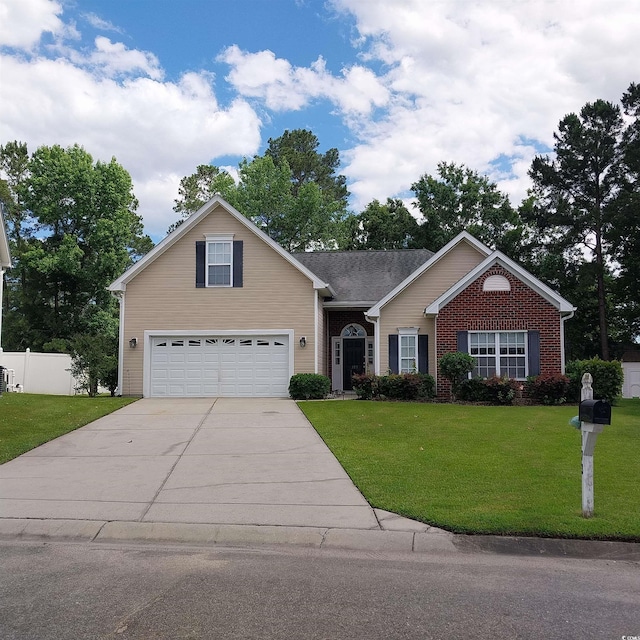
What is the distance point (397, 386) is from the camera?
1923cm

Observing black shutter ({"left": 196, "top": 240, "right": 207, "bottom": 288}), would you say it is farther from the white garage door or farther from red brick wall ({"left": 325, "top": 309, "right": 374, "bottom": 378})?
red brick wall ({"left": 325, "top": 309, "right": 374, "bottom": 378})

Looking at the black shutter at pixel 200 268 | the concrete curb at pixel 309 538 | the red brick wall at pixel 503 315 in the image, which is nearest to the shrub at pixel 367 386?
the red brick wall at pixel 503 315

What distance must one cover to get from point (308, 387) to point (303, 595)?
15.2 meters

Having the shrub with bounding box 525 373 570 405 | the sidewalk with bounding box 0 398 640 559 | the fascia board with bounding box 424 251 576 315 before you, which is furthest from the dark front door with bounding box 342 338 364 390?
the sidewalk with bounding box 0 398 640 559

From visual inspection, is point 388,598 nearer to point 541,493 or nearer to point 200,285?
point 541,493

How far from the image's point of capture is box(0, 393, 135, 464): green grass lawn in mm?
10977

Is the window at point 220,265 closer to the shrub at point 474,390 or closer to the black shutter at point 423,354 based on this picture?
the black shutter at point 423,354

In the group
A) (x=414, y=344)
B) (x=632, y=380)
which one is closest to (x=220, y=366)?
(x=414, y=344)

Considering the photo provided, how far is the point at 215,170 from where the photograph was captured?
161ft

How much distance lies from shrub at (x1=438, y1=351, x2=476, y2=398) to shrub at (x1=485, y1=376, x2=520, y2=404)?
761 millimetres

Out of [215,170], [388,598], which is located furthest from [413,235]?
[388,598]

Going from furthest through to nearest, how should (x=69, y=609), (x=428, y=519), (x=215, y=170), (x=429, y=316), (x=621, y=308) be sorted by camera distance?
(x=215, y=170) < (x=621, y=308) < (x=429, y=316) < (x=428, y=519) < (x=69, y=609)

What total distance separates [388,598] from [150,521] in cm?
310

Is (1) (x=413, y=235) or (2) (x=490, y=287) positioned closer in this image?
(2) (x=490, y=287)
